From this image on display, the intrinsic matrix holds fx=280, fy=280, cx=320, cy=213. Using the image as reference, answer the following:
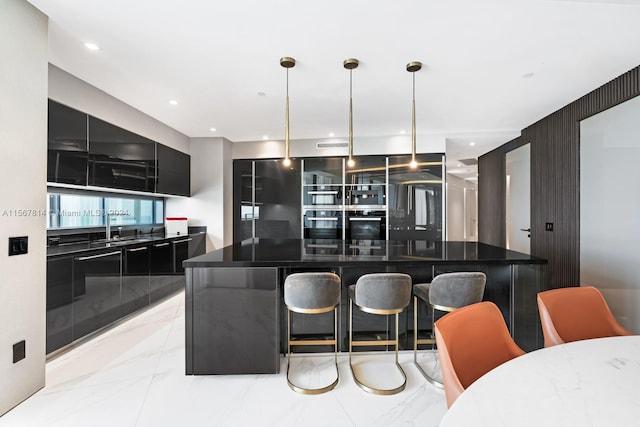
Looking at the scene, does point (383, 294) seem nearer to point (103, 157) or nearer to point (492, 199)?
point (103, 157)

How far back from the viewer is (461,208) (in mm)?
7980

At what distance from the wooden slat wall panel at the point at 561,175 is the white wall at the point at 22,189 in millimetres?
4614

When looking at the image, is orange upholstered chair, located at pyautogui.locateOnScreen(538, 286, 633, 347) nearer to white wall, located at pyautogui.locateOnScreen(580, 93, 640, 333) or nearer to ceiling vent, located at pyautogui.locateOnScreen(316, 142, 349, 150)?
white wall, located at pyautogui.locateOnScreen(580, 93, 640, 333)

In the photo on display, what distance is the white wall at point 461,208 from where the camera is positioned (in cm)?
750

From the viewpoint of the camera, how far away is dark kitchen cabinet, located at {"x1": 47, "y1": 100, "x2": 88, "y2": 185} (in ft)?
7.61

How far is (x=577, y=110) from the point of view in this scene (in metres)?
3.12

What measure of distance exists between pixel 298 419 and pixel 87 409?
1.30 metres

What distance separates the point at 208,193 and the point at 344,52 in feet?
10.8

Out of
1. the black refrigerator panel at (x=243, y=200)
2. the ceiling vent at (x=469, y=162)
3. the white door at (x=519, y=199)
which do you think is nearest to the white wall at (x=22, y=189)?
the black refrigerator panel at (x=243, y=200)

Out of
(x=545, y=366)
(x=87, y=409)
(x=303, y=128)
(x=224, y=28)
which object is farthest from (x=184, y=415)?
(x=303, y=128)

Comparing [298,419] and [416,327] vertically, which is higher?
[416,327]

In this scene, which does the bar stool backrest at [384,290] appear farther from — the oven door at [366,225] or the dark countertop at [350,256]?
the oven door at [366,225]

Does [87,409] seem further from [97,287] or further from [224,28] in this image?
[224,28]

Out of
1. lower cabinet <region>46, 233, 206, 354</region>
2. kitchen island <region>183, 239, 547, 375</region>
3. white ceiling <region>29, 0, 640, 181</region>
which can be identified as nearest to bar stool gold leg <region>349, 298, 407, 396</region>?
kitchen island <region>183, 239, 547, 375</region>
